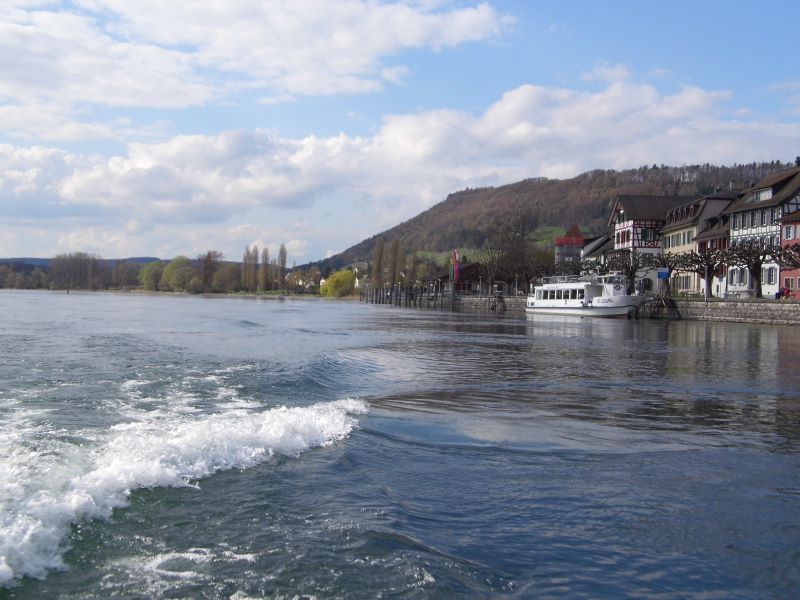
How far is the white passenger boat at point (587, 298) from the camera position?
65500 millimetres

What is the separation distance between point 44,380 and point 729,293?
59.1 metres

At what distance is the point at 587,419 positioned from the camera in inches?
532

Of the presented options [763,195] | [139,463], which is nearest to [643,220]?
[763,195]

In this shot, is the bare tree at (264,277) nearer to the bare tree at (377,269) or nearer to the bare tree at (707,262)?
the bare tree at (377,269)

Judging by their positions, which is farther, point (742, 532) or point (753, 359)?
point (753, 359)

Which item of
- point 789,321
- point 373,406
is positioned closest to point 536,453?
point 373,406

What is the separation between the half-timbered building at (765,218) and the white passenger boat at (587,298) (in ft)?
29.6

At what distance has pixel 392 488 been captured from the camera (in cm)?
848

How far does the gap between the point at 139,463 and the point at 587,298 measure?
64146 mm

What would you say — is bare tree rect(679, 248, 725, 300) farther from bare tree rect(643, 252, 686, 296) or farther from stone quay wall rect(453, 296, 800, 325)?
stone quay wall rect(453, 296, 800, 325)

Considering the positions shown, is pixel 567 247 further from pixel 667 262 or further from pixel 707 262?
pixel 707 262

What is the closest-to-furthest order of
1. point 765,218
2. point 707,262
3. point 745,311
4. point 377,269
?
point 745,311
point 707,262
point 765,218
point 377,269

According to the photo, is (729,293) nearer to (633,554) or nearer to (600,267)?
(600,267)

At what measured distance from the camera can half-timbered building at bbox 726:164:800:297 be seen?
60094 mm
